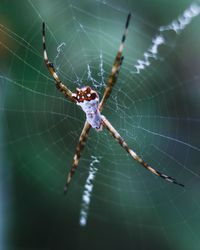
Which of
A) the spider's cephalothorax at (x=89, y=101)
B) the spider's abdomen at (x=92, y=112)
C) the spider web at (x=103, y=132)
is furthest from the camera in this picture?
the spider web at (x=103, y=132)

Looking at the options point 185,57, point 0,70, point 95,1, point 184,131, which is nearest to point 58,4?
point 95,1

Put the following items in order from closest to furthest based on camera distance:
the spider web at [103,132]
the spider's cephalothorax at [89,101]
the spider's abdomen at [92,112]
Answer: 1. the spider's cephalothorax at [89,101]
2. the spider's abdomen at [92,112]
3. the spider web at [103,132]

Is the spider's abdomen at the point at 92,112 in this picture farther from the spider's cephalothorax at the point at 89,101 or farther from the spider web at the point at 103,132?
the spider web at the point at 103,132

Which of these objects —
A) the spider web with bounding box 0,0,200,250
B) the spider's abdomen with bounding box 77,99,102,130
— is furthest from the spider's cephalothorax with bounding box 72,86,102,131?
the spider web with bounding box 0,0,200,250

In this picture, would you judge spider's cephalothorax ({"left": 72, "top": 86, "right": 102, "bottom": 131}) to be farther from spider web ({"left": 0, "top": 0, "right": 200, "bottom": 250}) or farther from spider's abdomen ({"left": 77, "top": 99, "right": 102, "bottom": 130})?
spider web ({"left": 0, "top": 0, "right": 200, "bottom": 250})

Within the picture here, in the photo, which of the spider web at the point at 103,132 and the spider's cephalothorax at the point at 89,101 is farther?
the spider web at the point at 103,132

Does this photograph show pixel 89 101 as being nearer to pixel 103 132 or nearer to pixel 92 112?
pixel 92 112

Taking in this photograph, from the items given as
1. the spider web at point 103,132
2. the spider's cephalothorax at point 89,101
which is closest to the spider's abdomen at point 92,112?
the spider's cephalothorax at point 89,101

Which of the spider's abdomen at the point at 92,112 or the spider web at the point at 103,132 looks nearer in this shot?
the spider's abdomen at the point at 92,112
